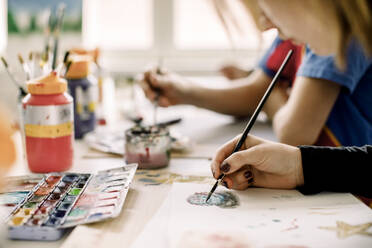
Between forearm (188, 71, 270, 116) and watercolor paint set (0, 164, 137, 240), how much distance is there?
56 cm

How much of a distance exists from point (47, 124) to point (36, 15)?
1.44 m

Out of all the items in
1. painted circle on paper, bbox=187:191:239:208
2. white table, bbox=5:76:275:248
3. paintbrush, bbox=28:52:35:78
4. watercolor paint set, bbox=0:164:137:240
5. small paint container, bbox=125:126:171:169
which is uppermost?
paintbrush, bbox=28:52:35:78

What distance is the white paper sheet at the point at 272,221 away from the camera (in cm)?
58

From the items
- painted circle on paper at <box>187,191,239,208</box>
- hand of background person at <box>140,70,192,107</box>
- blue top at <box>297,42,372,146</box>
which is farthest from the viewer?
hand of background person at <box>140,70,192,107</box>

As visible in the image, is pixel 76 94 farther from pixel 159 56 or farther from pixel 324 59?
pixel 159 56

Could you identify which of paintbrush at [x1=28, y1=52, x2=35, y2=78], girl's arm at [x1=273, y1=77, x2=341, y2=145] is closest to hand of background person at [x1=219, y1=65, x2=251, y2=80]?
girl's arm at [x1=273, y1=77, x2=341, y2=145]

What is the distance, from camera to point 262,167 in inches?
30.0

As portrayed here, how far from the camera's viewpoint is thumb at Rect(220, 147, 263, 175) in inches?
29.2

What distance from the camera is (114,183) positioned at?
0.74m

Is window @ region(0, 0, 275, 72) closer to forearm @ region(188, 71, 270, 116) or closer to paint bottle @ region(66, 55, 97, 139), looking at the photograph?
forearm @ region(188, 71, 270, 116)

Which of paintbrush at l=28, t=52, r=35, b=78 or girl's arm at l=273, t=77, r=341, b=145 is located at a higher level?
paintbrush at l=28, t=52, r=35, b=78

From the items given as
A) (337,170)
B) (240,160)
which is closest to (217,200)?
(240,160)

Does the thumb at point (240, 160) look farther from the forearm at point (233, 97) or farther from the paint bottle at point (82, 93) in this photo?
the forearm at point (233, 97)

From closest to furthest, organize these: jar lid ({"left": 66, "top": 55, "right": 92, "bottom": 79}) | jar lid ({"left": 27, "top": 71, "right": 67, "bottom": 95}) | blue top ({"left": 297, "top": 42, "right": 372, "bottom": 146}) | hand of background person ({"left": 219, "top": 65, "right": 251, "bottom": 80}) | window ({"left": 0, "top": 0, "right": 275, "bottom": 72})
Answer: jar lid ({"left": 27, "top": 71, "right": 67, "bottom": 95}), blue top ({"left": 297, "top": 42, "right": 372, "bottom": 146}), jar lid ({"left": 66, "top": 55, "right": 92, "bottom": 79}), hand of background person ({"left": 219, "top": 65, "right": 251, "bottom": 80}), window ({"left": 0, "top": 0, "right": 275, "bottom": 72})
